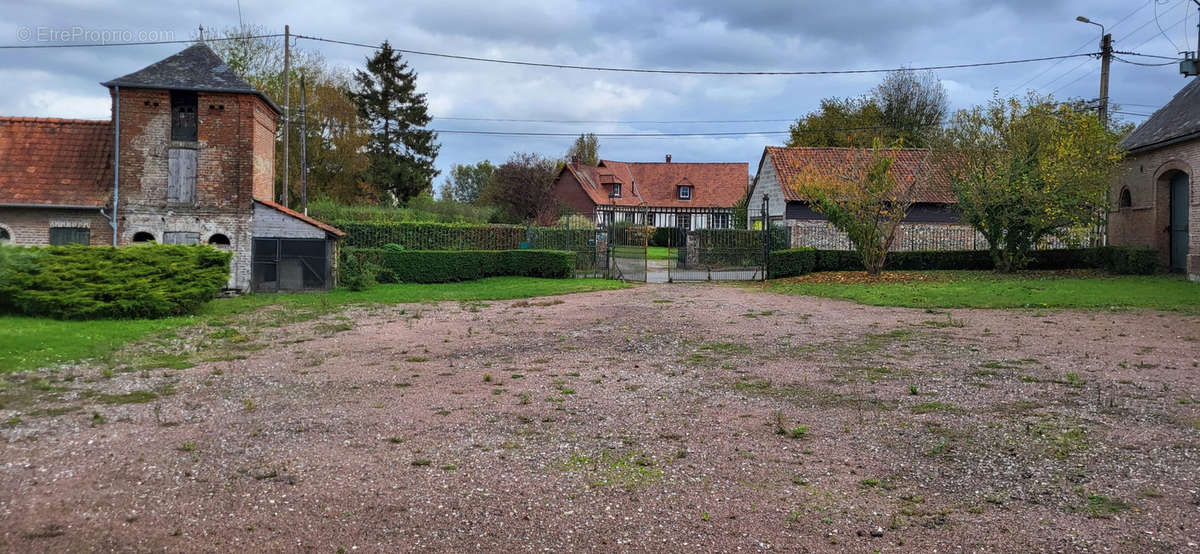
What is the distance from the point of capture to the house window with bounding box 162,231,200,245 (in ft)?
73.8

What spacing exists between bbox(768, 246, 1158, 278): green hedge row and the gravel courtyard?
15239 mm

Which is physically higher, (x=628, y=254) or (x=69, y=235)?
(x=69, y=235)

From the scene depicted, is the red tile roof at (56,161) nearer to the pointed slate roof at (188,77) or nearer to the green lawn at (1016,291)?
the pointed slate roof at (188,77)

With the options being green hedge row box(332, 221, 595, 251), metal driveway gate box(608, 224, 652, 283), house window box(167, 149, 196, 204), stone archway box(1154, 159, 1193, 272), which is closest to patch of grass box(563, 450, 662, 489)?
metal driveway gate box(608, 224, 652, 283)

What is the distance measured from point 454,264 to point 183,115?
8.76 meters

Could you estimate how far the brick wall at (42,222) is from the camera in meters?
21.6

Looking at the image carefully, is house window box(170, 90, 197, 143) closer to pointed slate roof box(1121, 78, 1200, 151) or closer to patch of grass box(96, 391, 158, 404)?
patch of grass box(96, 391, 158, 404)

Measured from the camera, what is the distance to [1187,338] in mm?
12555

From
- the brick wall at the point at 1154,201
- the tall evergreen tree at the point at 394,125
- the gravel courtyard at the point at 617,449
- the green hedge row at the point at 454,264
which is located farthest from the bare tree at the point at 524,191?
the gravel courtyard at the point at 617,449

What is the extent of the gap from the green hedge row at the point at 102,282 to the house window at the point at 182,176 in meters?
5.14

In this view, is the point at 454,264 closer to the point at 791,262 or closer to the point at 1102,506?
the point at 791,262

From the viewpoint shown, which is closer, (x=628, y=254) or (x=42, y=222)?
(x=42, y=222)

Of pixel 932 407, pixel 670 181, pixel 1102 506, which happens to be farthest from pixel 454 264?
pixel 670 181

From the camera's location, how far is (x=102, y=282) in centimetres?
1614
